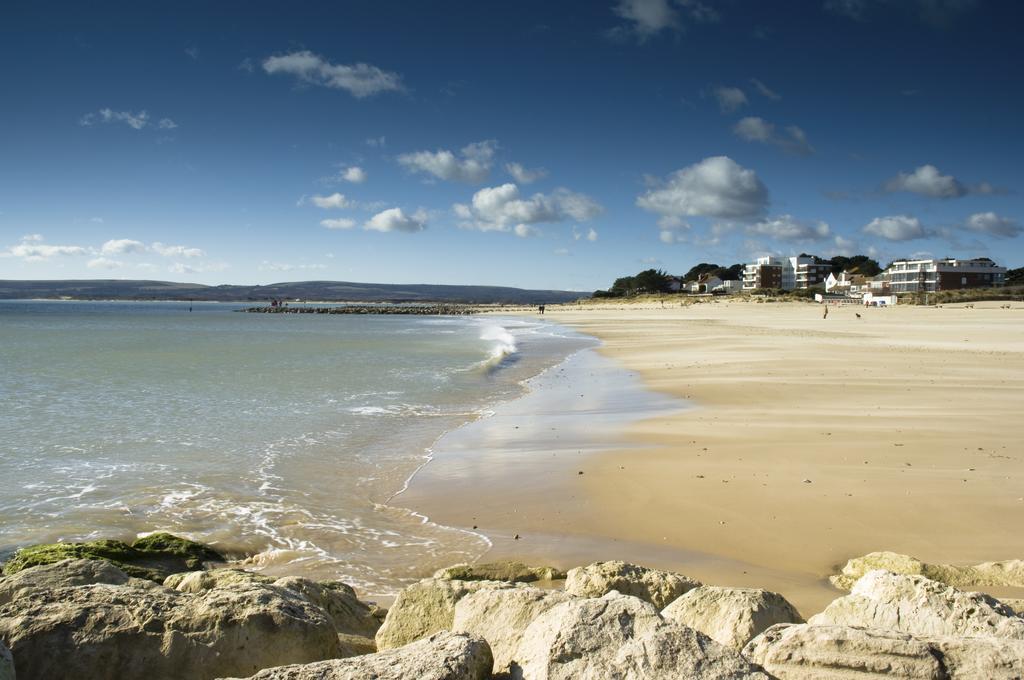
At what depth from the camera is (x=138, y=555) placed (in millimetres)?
5961

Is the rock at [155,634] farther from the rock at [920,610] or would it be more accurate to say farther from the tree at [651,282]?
the tree at [651,282]

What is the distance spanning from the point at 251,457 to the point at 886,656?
972cm

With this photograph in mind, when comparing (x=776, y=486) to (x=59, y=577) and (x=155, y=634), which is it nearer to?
(x=155, y=634)

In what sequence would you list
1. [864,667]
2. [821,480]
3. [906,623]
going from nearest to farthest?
1. [864,667]
2. [906,623]
3. [821,480]

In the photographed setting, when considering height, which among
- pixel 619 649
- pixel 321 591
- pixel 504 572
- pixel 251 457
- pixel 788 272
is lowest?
pixel 251 457

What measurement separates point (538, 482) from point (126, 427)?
8902 mm

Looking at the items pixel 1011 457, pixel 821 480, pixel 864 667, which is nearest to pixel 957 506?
pixel 821 480

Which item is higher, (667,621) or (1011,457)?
(667,621)

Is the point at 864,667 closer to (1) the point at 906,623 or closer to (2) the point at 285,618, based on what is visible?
(1) the point at 906,623

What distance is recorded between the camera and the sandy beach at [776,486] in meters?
6.22

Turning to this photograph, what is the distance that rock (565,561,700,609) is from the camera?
4.45 meters

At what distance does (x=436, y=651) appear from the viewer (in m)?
2.90

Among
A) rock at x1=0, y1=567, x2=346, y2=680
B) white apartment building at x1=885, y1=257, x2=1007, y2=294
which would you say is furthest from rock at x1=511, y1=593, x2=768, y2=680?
white apartment building at x1=885, y1=257, x2=1007, y2=294

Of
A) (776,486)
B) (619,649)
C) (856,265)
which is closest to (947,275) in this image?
Result: (856,265)
